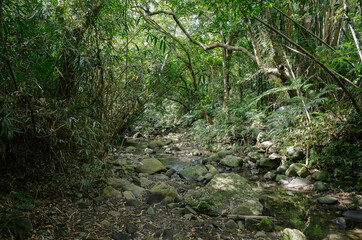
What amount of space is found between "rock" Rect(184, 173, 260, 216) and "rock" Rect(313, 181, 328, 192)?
1252 mm

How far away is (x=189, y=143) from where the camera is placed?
884 cm

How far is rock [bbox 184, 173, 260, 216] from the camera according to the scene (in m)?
2.95

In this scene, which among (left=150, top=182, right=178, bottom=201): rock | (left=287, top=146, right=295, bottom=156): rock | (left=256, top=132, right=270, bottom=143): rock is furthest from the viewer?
(left=256, top=132, right=270, bottom=143): rock

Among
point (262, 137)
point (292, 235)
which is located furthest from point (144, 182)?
point (262, 137)

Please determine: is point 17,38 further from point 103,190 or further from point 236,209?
point 236,209

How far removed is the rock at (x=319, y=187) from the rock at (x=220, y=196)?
4.11 ft

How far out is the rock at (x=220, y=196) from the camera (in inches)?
116

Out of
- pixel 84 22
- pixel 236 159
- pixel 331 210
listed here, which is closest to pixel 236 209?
pixel 331 210

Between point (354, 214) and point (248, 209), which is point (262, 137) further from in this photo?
point (248, 209)

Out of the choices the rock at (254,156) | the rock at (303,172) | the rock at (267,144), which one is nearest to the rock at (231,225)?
the rock at (303,172)

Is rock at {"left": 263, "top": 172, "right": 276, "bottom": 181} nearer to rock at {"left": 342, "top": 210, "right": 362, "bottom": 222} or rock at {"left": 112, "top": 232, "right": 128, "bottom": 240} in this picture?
rock at {"left": 342, "top": 210, "right": 362, "bottom": 222}

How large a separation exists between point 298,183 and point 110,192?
11.5 ft

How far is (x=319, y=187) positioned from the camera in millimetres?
3748

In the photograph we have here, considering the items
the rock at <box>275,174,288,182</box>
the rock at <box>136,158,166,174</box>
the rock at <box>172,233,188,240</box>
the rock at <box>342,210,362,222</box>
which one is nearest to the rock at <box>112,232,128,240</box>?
the rock at <box>172,233,188,240</box>
